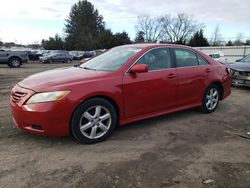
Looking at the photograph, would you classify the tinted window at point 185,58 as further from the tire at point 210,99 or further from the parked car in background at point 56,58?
the parked car in background at point 56,58

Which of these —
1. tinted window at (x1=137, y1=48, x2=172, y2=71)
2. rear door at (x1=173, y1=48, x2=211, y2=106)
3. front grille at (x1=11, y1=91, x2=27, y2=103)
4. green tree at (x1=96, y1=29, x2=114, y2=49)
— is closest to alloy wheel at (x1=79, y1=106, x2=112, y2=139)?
front grille at (x1=11, y1=91, x2=27, y2=103)

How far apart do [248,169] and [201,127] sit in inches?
68.3

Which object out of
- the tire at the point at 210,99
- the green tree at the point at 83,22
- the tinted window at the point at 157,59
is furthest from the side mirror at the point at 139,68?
the green tree at the point at 83,22

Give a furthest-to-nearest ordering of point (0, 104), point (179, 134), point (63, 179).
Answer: point (0, 104) < point (179, 134) < point (63, 179)

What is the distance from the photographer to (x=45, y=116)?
13.0 feet

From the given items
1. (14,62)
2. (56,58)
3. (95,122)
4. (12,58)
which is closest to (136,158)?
(95,122)

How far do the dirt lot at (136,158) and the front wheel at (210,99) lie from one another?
0.81 meters

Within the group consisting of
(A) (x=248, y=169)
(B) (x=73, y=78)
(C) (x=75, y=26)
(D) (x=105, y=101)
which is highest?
(C) (x=75, y=26)

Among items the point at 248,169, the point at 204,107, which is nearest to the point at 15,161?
the point at 248,169

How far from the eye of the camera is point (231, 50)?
27.3 meters

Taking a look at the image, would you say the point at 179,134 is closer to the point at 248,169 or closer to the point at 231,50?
the point at 248,169

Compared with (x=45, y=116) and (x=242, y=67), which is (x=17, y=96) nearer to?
(x=45, y=116)

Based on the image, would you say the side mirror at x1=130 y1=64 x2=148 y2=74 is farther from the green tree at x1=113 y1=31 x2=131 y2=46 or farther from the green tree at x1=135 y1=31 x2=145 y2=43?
the green tree at x1=135 y1=31 x2=145 y2=43

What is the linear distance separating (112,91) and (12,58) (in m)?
19.7
